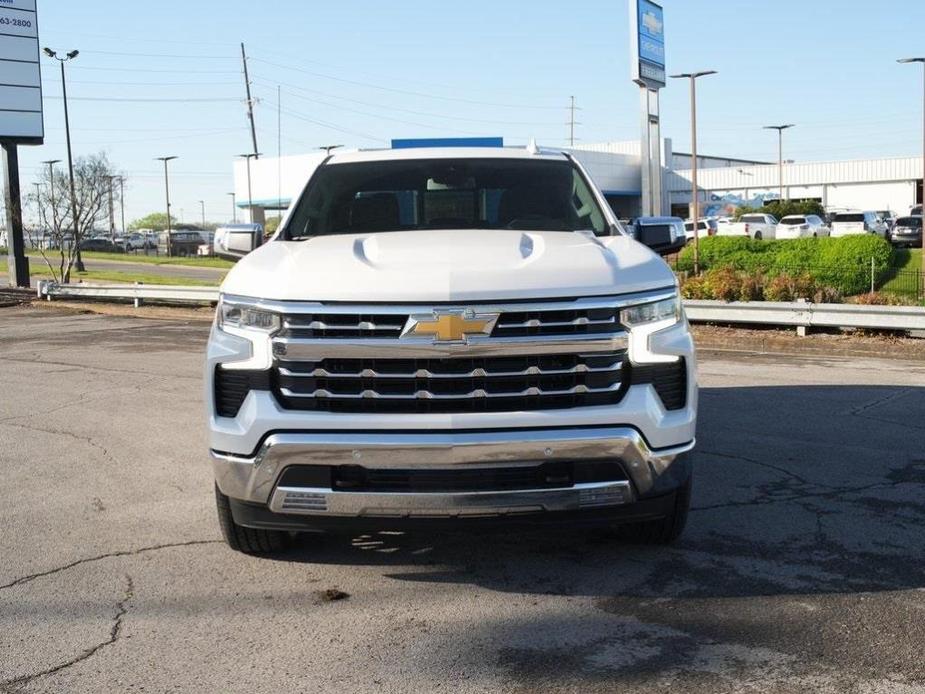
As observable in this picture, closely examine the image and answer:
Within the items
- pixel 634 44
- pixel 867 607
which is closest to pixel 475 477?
pixel 867 607

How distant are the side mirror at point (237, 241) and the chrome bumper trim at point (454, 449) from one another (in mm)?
2383

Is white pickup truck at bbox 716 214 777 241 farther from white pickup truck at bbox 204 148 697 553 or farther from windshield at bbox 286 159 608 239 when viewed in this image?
white pickup truck at bbox 204 148 697 553

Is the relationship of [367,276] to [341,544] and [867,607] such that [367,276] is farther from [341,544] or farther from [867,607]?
[867,607]

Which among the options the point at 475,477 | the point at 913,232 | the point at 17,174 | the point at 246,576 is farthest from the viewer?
the point at 913,232

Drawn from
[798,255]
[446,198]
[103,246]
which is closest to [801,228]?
[798,255]

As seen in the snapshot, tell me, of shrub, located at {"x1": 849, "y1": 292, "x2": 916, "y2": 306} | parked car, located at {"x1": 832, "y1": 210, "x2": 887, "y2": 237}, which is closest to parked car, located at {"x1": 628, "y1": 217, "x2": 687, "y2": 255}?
shrub, located at {"x1": 849, "y1": 292, "x2": 916, "y2": 306}

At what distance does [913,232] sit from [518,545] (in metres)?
48.2

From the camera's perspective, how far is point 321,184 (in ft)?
20.9

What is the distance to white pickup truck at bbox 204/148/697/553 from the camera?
166 inches

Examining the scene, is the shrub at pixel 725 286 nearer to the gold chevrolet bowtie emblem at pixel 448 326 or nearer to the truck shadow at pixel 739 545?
the truck shadow at pixel 739 545

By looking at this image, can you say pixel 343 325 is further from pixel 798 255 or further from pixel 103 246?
pixel 103 246

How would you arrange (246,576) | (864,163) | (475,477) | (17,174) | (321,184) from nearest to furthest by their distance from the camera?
(475,477) < (246,576) < (321,184) < (17,174) < (864,163)

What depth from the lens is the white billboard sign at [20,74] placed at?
31000 mm

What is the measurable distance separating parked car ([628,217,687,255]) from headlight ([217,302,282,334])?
256 centimetres
